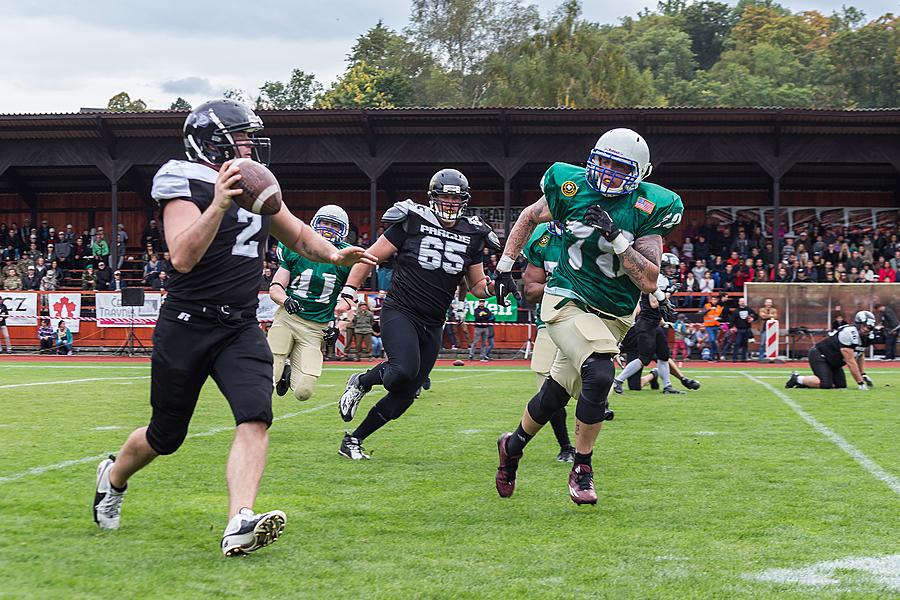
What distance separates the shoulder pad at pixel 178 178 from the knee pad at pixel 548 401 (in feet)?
7.69

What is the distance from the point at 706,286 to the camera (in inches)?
1047

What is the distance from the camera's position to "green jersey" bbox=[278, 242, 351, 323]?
10047mm

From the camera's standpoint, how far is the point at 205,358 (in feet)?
14.9

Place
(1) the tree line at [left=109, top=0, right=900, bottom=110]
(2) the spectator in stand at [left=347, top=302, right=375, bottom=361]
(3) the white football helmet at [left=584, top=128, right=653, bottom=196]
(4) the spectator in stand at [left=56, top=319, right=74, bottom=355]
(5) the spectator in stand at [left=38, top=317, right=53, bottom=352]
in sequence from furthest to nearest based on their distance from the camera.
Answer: (1) the tree line at [left=109, top=0, right=900, bottom=110] < (5) the spectator in stand at [left=38, top=317, right=53, bottom=352] < (4) the spectator in stand at [left=56, top=319, right=74, bottom=355] < (2) the spectator in stand at [left=347, top=302, right=375, bottom=361] < (3) the white football helmet at [left=584, top=128, right=653, bottom=196]

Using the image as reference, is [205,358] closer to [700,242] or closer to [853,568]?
[853,568]

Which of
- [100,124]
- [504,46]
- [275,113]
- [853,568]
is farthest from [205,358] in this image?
[504,46]

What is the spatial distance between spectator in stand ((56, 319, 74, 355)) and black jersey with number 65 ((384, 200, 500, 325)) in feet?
64.0

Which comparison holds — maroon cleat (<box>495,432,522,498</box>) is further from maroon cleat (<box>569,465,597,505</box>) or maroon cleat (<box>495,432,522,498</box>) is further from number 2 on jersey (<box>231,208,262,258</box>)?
number 2 on jersey (<box>231,208,262,258</box>)

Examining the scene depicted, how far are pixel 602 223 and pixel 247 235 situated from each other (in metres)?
1.90

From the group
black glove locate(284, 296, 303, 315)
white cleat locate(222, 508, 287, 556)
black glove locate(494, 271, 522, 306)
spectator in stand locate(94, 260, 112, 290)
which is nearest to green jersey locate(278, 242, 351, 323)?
black glove locate(284, 296, 303, 315)

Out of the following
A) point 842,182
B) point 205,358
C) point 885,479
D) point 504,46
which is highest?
point 504,46

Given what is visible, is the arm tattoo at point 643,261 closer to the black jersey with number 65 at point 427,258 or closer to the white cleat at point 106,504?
the black jersey with number 65 at point 427,258

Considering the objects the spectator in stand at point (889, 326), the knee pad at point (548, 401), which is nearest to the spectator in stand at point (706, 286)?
the spectator in stand at point (889, 326)

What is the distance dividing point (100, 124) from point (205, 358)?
2684 cm
